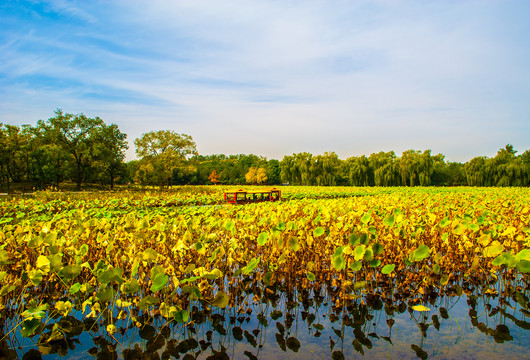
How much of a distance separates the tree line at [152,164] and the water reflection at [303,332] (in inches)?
877

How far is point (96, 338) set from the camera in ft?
9.82

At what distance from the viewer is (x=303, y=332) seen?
3146 mm

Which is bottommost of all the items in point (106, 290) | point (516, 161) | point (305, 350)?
point (305, 350)

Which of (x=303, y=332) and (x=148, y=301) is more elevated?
(x=148, y=301)

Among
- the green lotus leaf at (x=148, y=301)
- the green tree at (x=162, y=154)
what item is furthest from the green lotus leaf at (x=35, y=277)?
the green tree at (x=162, y=154)

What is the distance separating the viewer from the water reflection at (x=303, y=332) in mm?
2791

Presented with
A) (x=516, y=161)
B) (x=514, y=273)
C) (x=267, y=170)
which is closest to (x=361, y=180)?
(x=516, y=161)

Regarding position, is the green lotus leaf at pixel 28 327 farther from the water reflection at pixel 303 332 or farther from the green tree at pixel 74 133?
the green tree at pixel 74 133

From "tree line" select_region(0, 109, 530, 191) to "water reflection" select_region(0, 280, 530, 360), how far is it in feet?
73.1

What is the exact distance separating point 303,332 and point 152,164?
2353 centimetres

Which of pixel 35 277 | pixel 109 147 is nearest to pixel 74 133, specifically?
pixel 109 147

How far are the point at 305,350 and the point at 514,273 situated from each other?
361 cm

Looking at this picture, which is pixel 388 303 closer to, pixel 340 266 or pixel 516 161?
pixel 340 266

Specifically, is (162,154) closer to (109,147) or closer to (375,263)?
(109,147)
